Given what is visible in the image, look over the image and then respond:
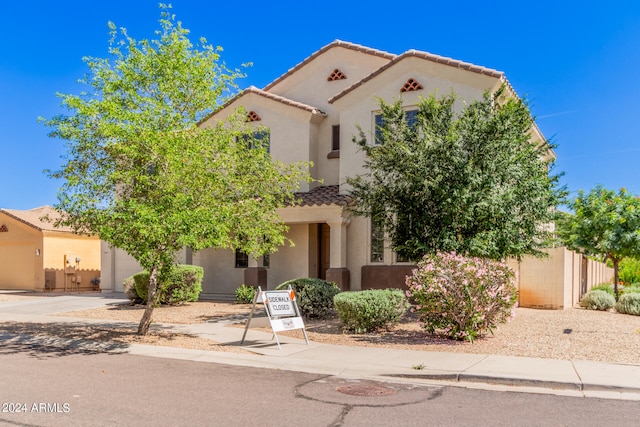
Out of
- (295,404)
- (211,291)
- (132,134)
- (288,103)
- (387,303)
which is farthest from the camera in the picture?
(211,291)

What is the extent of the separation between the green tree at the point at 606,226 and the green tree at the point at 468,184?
6.19m

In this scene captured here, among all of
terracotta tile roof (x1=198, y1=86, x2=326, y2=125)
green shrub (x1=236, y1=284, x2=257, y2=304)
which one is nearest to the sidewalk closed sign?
green shrub (x1=236, y1=284, x2=257, y2=304)

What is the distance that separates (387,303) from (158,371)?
535cm

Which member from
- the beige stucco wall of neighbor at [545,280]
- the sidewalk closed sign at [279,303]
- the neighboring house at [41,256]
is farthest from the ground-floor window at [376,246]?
the neighboring house at [41,256]

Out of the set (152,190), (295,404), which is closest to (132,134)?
(152,190)

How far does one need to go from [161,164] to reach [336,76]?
1083cm

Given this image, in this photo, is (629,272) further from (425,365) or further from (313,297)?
(425,365)

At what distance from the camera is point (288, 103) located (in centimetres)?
2086

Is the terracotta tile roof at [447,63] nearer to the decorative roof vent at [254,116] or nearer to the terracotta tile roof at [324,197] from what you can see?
the terracotta tile roof at [324,197]

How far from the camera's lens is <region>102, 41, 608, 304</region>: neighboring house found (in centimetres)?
1828

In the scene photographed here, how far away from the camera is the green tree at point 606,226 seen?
19.9 m

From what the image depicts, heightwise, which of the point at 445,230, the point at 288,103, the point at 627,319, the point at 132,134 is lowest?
the point at 627,319

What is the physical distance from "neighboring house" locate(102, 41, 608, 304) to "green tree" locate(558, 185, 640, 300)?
343 centimetres

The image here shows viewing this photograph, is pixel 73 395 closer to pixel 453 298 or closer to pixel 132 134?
pixel 132 134
